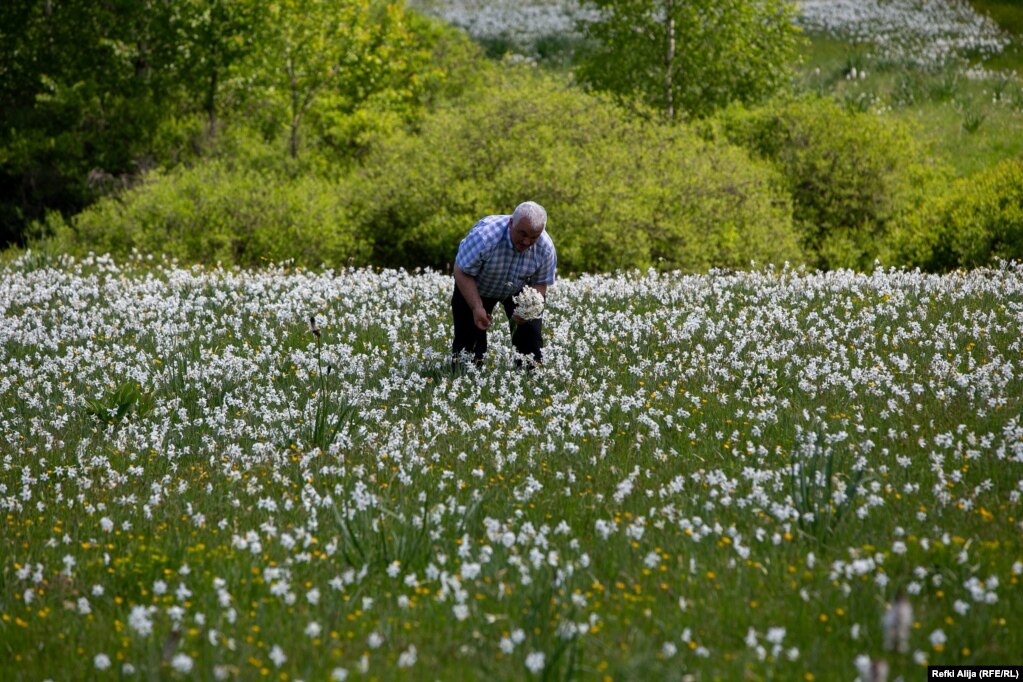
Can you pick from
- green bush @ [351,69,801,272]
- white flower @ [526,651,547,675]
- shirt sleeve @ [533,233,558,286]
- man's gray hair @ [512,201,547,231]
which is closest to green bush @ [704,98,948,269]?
green bush @ [351,69,801,272]

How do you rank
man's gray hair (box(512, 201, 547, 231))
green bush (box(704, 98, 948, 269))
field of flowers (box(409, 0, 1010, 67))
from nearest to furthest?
1. man's gray hair (box(512, 201, 547, 231))
2. green bush (box(704, 98, 948, 269))
3. field of flowers (box(409, 0, 1010, 67))

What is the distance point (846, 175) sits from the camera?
25.2 m

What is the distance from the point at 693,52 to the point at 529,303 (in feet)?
70.5

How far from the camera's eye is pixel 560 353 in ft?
34.6

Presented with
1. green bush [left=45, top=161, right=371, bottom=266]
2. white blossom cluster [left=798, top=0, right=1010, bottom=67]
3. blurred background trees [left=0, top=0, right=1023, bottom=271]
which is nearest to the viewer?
blurred background trees [left=0, top=0, right=1023, bottom=271]

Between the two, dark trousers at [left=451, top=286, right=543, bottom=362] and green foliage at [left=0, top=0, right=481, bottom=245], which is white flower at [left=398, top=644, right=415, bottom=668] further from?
green foliage at [left=0, top=0, right=481, bottom=245]

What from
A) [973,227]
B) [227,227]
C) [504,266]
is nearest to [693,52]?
[973,227]

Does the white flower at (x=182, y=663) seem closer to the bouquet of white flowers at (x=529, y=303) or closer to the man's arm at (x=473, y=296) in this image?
the man's arm at (x=473, y=296)

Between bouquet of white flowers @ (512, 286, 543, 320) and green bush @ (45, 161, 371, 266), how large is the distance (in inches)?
499

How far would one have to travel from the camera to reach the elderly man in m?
8.90

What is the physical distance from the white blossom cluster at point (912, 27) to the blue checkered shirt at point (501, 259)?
3064 centimetres

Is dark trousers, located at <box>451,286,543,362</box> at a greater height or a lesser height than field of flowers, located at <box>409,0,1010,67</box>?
greater

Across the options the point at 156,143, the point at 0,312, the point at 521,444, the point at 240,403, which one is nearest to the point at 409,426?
the point at 521,444

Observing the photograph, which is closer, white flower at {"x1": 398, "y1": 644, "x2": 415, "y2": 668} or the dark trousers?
white flower at {"x1": 398, "y1": 644, "x2": 415, "y2": 668}
